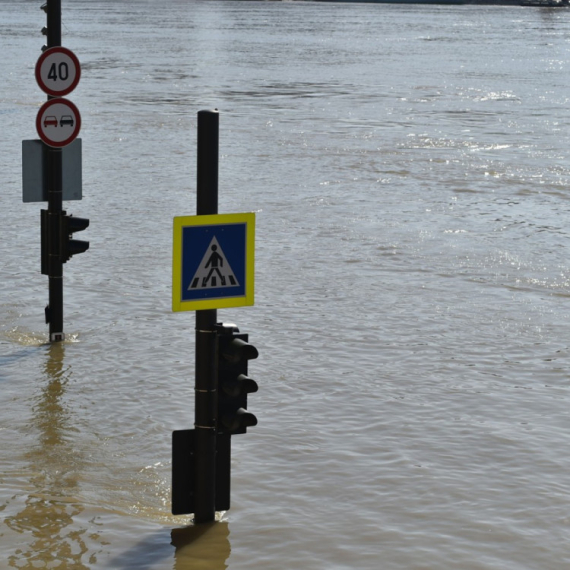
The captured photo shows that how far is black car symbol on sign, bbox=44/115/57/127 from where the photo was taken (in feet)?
32.4

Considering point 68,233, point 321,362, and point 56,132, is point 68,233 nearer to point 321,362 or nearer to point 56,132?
point 56,132

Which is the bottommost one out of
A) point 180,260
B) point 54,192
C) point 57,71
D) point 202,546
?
point 202,546

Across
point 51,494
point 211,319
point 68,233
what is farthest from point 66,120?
point 211,319

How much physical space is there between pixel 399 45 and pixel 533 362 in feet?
205

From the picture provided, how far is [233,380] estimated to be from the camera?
648 centimetres

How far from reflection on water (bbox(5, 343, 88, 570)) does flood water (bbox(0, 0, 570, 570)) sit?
2cm

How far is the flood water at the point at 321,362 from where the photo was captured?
7.06 metres

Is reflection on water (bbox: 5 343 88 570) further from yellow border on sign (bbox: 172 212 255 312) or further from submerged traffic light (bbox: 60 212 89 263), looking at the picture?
yellow border on sign (bbox: 172 212 255 312)

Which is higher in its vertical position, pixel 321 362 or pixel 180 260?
pixel 180 260

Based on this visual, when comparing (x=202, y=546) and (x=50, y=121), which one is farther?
(x=50, y=121)

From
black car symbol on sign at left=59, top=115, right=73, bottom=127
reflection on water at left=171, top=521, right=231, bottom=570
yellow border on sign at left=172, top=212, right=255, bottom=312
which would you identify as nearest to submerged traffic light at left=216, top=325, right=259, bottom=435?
yellow border on sign at left=172, top=212, right=255, bottom=312

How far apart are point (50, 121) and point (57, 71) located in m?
0.43

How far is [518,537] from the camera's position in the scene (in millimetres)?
7113

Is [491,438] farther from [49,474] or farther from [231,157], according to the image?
[231,157]
